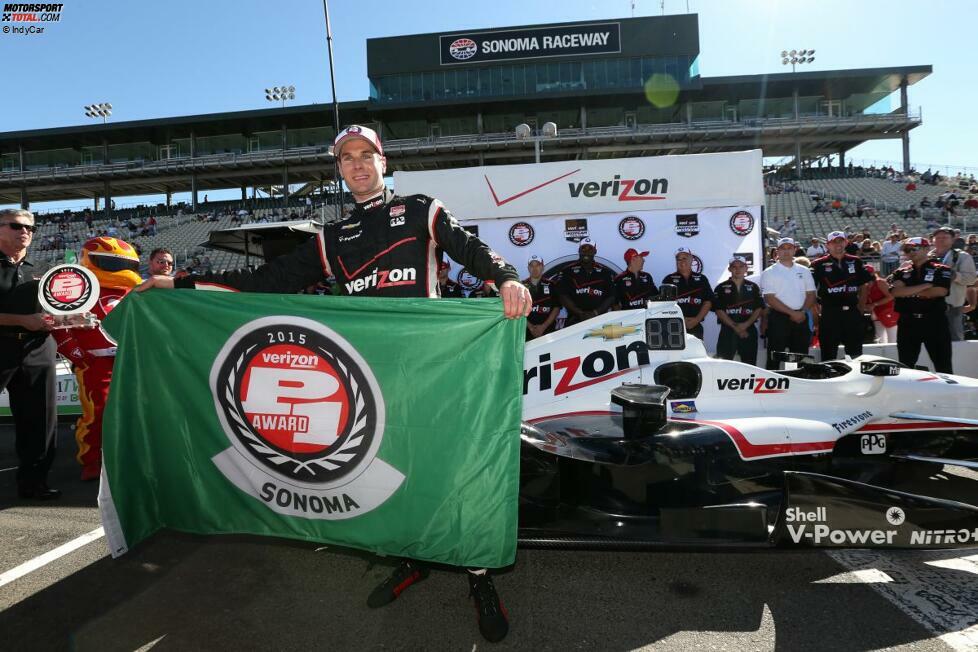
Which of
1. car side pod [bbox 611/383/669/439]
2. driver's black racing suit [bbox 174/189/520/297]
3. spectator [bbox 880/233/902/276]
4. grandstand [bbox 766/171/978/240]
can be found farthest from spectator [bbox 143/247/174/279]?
grandstand [bbox 766/171/978/240]

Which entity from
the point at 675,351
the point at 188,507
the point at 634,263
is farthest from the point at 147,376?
the point at 634,263

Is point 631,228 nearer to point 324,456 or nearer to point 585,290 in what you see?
point 585,290

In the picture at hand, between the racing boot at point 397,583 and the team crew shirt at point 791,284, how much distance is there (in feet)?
18.6

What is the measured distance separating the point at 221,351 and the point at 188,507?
75 centimetres

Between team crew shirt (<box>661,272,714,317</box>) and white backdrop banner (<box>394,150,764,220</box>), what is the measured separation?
4.93 ft

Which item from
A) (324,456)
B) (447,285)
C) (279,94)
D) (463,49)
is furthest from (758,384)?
(279,94)

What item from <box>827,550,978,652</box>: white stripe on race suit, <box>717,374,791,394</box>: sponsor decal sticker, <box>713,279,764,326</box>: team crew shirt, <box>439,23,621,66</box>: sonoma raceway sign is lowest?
<box>827,550,978,652</box>: white stripe on race suit

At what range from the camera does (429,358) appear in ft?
7.80

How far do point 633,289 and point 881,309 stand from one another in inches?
150

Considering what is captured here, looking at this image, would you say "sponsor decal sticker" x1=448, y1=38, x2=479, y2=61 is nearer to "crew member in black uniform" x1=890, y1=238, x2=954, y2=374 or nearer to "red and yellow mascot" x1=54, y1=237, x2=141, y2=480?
"crew member in black uniform" x1=890, y1=238, x2=954, y2=374

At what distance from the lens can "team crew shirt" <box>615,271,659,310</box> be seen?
7.14 metres

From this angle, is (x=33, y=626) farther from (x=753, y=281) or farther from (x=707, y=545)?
(x=753, y=281)

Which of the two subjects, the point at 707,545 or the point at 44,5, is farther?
the point at 44,5

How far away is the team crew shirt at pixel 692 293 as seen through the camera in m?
7.08
